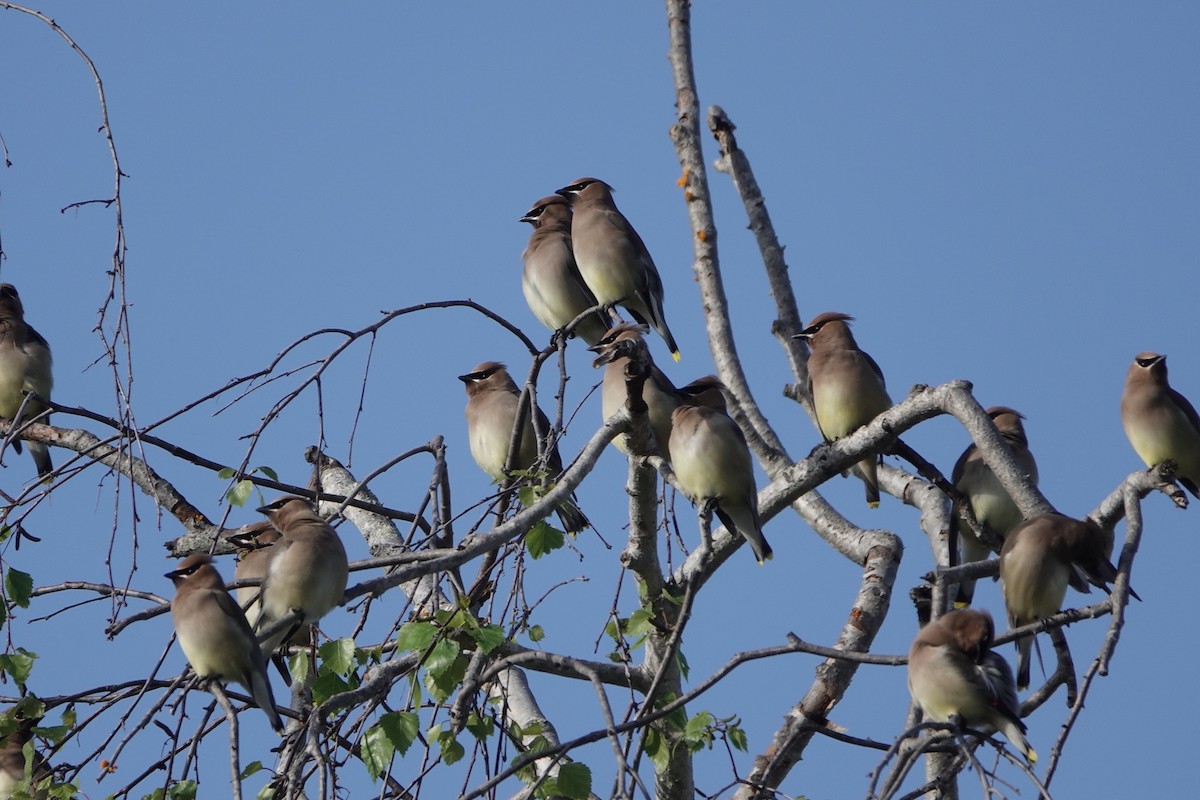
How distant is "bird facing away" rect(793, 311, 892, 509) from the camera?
6.10 meters

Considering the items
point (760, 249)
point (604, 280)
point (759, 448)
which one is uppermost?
point (760, 249)

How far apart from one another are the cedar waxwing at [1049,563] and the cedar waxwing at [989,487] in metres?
1.63

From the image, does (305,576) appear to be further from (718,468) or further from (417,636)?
(718,468)

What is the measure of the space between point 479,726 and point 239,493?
91 centimetres

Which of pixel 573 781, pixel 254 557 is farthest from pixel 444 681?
pixel 254 557

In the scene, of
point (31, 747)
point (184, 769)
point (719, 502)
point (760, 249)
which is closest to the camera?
point (184, 769)

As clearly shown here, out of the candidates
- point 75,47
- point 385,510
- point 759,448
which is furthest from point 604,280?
point 75,47

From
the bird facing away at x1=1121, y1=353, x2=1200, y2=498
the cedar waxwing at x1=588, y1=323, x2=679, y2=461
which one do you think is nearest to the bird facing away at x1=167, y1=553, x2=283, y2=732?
the cedar waxwing at x1=588, y1=323, x2=679, y2=461

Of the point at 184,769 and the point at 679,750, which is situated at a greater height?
the point at 679,750

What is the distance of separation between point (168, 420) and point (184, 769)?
1.01 meters

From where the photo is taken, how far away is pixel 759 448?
6.68 metres

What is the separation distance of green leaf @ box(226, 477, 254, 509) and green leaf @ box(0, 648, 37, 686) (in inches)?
39.5

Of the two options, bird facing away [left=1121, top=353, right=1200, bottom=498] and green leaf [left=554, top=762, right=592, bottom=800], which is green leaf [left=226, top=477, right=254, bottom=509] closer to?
green leaf [left=554, top=762, right=592, bottom=800]

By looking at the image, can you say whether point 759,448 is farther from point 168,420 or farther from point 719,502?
point 168,420
